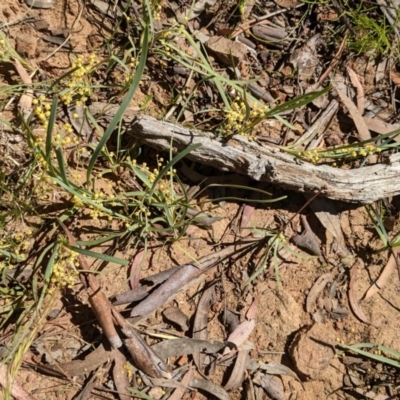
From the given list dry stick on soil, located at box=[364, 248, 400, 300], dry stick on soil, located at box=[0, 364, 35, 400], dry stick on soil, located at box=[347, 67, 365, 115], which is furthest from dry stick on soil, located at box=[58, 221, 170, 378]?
dry stick on soil, located at box=[347, 67, 365, 115]

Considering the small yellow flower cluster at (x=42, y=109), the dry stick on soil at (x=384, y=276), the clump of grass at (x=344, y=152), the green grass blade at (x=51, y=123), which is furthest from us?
the dry stick on soil at (x=384, y=276)

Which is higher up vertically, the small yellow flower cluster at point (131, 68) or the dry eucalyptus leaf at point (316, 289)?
the small yellow flower cluster at point (131, 68)

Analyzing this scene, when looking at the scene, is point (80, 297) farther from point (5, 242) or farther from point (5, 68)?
point (5, 68)

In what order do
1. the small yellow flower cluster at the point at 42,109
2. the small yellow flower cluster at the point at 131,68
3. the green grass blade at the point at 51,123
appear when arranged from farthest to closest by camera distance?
the small yellow flower cluster at the point at 131,68
the small yellow flower cluster at the point at 42,109
the green grass blade at the point at 51,123

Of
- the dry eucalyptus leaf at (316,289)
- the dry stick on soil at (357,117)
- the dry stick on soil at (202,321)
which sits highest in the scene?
the dry stick on soil at (357,117)

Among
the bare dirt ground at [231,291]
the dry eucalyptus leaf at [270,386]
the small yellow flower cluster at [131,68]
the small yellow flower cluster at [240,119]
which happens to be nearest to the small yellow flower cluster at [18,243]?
the bare dirt ground at [231,291]

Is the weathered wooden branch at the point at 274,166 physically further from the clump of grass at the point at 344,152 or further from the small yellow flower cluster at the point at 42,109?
the small yellow flower cluster at the point at 42,109

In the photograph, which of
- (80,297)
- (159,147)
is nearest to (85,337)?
(80,297)
